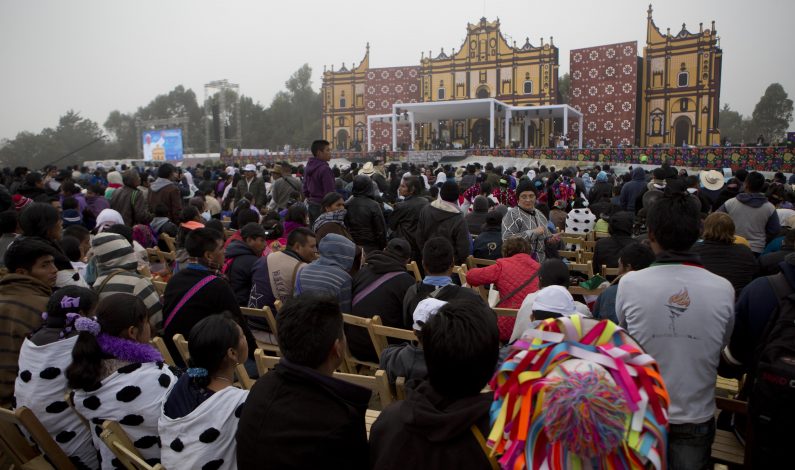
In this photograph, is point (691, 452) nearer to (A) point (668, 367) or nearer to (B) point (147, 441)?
(A) point (668, 367)

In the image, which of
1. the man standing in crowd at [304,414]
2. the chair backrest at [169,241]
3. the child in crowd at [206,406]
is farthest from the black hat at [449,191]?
the man standing in crowd at [304,414]

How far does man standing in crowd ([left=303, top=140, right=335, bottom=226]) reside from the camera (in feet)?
22.2

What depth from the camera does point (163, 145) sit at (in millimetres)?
37969

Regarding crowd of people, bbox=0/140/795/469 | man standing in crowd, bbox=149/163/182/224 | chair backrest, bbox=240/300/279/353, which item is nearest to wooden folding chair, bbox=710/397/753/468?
crowd of people, bbox=0/140/795/469

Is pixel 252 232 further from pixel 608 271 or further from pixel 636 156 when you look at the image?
pixel 636 156

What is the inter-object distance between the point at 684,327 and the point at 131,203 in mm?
7159

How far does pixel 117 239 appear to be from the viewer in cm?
421

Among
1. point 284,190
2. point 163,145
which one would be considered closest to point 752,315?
point 284,190

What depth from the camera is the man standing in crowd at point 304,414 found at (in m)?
1.72

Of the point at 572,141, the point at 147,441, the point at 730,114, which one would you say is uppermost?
the point at 730,114

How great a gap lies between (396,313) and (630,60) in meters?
36.1

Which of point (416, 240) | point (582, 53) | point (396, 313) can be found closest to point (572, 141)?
point (582, 53)

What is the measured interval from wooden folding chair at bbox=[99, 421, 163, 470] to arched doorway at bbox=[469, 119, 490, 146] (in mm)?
37465

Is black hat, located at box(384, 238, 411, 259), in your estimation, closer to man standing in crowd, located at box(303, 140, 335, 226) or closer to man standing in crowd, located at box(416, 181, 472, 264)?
man standing in crowd, located at box(416, 181, 472, 264)
